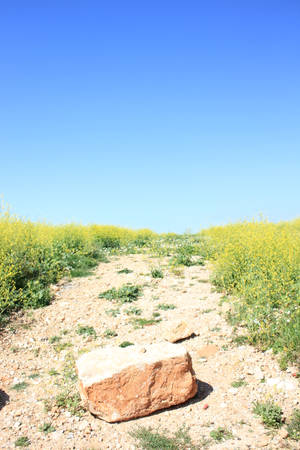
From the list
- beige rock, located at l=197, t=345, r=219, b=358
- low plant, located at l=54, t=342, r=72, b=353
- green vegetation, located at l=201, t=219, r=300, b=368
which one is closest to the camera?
green vegetation, located at l=201, t=219, r=300, b=368

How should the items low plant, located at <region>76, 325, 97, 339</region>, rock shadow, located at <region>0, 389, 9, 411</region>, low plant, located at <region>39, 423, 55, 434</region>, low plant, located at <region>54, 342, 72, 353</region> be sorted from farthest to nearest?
low plant, located at <region>76, 325, 97, 339</region>
low plant, located at <region>54, 342, 72, 353</region>
rock shadow, located at <region>0, 389, 9, 411</region>
low plant, located at <region>39, 423, 55, 434</region>

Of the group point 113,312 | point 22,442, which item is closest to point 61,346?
point 113,312

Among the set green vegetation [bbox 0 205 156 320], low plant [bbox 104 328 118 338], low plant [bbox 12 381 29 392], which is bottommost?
low plant [bbox 12 381 29 392]

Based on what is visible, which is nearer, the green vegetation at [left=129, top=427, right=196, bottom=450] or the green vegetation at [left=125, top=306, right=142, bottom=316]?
the green vegetation at [left=129, top=427, right=196, bottom=450]

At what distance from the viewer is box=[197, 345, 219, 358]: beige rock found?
5.85m

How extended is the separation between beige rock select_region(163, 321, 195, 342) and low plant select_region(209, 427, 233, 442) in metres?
2.16

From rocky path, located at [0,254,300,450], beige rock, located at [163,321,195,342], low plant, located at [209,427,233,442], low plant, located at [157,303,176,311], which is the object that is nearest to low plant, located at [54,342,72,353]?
rocky path, located at [0,254,300,450]

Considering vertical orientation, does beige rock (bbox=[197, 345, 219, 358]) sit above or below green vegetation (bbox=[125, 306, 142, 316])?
below

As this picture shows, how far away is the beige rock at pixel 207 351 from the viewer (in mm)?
5852

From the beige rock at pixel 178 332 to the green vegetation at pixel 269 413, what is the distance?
6.47 ft

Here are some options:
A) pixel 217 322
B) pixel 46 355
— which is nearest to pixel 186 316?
pixel 217 322

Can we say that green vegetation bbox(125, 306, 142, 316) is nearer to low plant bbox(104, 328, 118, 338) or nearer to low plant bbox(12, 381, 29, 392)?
low plant bbox(104, 328, 118, 338)

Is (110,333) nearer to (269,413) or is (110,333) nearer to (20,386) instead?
(20,386)

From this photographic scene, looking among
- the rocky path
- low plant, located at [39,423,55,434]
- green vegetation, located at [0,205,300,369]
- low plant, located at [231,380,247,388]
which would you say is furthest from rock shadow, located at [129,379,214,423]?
green vegetation, located at [0,205,300,369]
